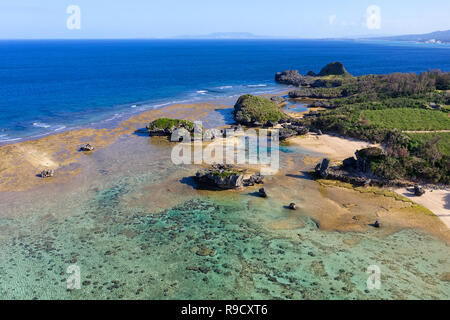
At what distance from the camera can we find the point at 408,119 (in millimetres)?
65000

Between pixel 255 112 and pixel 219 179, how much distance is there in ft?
120

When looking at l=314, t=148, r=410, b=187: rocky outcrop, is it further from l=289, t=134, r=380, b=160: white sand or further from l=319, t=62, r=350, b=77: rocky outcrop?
l=319, t=62, r=350, b=77: rocky outcrop

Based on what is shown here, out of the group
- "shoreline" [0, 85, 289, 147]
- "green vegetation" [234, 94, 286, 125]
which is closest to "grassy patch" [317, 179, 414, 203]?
"green vegetation" [234, 94, 286, 125]

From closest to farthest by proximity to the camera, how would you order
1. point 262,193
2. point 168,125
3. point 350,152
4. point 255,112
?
point 262,193 < point 350,152 < point 168,125 < point 255,112

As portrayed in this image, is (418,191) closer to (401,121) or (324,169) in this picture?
(324,169)

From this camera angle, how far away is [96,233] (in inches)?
1319

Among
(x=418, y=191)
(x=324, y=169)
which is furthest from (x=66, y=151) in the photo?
(x=418, y=191)

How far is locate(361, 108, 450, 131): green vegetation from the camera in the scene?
2389 inches

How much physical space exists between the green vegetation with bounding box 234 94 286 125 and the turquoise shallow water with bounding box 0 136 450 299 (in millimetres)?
37369

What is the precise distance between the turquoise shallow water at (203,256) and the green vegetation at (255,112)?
37369mm

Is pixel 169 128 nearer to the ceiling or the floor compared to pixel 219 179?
nearer to the ceiling

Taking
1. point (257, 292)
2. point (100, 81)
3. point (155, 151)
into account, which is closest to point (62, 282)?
point (257, 292)

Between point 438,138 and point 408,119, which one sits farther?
point 408,119
